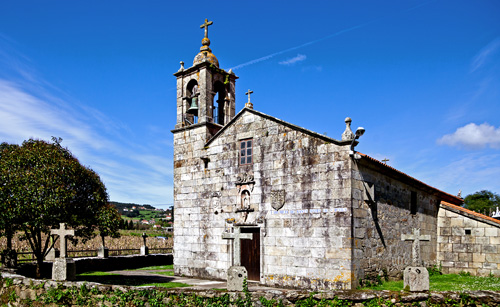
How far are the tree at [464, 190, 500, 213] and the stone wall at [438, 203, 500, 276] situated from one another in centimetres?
5127

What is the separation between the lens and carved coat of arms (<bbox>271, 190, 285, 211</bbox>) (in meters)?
14.8

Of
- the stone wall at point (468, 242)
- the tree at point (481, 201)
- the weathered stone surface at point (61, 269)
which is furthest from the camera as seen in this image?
the tree at point (481, 201)

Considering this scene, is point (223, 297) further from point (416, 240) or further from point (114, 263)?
point (114, 263)

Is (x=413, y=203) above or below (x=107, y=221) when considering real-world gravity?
above

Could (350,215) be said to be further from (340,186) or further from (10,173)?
(10,173)

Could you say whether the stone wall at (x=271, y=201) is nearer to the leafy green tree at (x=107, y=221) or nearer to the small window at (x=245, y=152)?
the small window at (x=245, y=152)

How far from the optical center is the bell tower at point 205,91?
59.3ft

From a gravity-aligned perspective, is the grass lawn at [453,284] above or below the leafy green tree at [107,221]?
below

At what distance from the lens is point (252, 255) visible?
609 inches

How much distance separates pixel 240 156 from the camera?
1641cm

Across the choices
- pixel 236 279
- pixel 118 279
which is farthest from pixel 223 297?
pixel 118 279

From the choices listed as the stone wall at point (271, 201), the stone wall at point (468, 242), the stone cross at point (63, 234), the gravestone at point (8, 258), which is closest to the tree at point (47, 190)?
the gravestone at point (8, 258)

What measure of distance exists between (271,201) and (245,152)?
237 cm

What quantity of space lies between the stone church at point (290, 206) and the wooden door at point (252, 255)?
0.04 m
